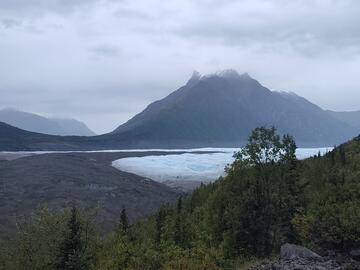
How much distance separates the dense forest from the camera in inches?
915

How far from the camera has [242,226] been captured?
2862 centimetres

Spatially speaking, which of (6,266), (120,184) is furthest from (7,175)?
(6,266)

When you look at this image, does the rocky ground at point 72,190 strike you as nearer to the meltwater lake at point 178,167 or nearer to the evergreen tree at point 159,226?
the meltwater lake at point 178,167

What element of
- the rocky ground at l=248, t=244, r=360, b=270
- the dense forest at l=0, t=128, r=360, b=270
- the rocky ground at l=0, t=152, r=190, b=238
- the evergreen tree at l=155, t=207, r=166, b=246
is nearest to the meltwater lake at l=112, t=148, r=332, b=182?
the rocky ground at l=0, t=152, r=190, b=238

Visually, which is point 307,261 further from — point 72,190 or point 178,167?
point 178,167

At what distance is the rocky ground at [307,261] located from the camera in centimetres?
1947

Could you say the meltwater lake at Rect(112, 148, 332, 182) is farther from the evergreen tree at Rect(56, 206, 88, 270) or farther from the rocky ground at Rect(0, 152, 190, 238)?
the evergreen tree at Rect(56, 206, 88, 270)

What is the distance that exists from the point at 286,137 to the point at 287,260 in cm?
1134

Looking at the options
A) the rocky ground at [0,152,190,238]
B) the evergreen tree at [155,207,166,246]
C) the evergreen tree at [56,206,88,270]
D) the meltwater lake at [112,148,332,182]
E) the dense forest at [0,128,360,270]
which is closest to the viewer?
the evergreen tree at [56,206,88,270]

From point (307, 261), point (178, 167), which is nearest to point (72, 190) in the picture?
point (178, 167)

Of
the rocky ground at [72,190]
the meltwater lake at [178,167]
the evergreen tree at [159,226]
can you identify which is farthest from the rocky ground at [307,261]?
the meltwater lake at [178,167]

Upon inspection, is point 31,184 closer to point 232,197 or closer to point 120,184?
point 120,184

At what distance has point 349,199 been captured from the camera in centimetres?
2984

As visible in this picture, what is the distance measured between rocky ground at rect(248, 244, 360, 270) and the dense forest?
67.8 inches
